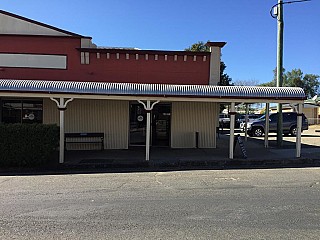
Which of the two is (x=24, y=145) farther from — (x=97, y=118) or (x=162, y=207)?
(x=162, y=207)

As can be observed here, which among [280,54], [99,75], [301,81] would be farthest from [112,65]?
[301,81]

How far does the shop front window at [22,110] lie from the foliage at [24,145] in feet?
14.7

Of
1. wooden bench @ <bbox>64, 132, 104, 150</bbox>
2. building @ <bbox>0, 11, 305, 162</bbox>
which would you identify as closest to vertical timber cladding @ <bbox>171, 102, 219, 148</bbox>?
building @ <bbox>0, 11, 305, 162</bbox>

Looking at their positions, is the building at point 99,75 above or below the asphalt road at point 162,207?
above

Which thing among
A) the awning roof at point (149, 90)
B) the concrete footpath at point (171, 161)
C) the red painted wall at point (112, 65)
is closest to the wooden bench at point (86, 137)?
the concrete footpath at point (171, 161)

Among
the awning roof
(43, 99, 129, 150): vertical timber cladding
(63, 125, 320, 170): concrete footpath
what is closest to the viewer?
(63, 125, 320, 170): concrete footpath

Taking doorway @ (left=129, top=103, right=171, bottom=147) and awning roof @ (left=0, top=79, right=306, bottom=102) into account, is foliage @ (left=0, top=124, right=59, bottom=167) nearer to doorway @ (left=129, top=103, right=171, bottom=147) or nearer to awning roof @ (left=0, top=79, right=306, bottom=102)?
awning roof @ (left=0, top=79, right=306, bottom=102)

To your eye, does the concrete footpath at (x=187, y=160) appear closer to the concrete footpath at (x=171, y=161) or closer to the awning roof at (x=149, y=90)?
the concrete footpath at (x=171, y=161)

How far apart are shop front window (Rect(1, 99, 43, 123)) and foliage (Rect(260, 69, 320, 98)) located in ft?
185

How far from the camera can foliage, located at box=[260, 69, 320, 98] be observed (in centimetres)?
6321

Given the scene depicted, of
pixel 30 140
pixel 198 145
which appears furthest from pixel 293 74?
pixel 30 140

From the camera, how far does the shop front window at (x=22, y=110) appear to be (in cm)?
1462

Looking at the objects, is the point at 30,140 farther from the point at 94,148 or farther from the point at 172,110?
the point at 172,110

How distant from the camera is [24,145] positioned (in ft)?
33.6
